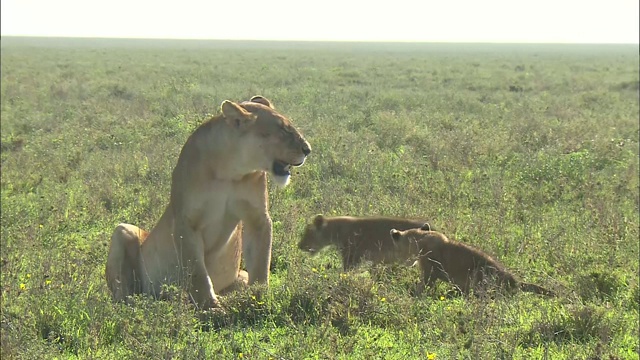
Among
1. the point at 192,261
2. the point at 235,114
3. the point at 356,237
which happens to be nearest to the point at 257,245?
the point at 192,261

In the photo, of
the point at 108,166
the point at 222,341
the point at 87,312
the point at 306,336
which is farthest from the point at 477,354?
the point at 108,166

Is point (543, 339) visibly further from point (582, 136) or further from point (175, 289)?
point (582, 136)

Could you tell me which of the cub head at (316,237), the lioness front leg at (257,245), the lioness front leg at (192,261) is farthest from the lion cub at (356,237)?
the lioness front leg at (192,261)

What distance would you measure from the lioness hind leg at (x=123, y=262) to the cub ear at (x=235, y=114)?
128cm

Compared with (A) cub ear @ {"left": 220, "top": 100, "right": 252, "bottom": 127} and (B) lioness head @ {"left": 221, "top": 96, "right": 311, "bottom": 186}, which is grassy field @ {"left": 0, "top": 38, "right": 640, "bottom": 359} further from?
(A) cub ear @ {"left": 220, "top": 100, "right": 252, "bottom": 127}

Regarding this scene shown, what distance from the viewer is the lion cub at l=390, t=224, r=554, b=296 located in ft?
17.8

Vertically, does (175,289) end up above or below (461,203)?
above

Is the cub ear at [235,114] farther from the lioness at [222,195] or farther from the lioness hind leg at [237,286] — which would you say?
the lioness hind leg at [237,286]

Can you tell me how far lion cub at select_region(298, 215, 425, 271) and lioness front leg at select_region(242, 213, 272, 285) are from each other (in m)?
1.57

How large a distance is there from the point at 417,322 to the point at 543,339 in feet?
2.78

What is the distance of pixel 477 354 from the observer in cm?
404

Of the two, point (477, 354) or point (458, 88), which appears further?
point (458, 88)

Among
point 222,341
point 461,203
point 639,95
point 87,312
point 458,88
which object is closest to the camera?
point 222,341

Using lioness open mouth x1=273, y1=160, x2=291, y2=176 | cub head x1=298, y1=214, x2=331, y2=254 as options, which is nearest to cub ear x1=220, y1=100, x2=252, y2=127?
lioness open mouth x1=273, y1=160, x2=291, y2=176
